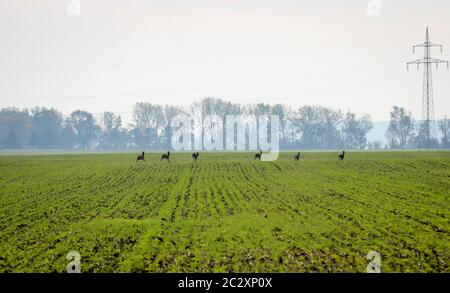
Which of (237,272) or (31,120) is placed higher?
(31,120)

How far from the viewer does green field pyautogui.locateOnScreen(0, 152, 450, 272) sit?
18000mm

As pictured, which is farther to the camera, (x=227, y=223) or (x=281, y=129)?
(x=281, y=129)

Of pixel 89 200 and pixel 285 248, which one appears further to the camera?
pixel 89 200

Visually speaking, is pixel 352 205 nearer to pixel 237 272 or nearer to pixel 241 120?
pixel 237 272

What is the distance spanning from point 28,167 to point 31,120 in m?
139

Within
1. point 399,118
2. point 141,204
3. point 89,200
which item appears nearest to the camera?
point 141,204

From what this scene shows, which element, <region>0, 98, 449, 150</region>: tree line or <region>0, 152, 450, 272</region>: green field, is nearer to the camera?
<region>0, 152, 450, 272</region>: green field

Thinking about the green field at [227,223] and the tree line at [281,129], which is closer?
the green field at [227,223]

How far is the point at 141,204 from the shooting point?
33.6m

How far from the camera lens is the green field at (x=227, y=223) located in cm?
1800

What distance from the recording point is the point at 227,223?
1013 inches
